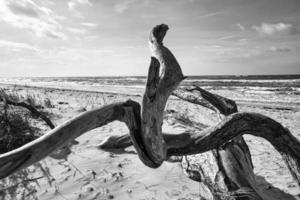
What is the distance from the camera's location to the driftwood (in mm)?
1124

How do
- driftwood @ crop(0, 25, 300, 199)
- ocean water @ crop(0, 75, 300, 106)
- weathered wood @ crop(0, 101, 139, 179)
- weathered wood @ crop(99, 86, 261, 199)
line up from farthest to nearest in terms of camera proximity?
ocean water @ crop(0, 75, 300, 106) → weathered wood @ crop(99, 86, 261, 199) → driftwood @ crop(0, 25, 300, 199) → weathered wood @ crop(0, 101, 139, 179)

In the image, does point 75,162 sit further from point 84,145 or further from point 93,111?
point 93,111

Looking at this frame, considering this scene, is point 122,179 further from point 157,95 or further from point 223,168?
point 157,95

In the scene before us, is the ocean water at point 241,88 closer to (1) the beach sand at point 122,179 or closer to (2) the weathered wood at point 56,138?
(1) the beach sand at point 122,179

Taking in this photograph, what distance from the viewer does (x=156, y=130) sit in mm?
1579

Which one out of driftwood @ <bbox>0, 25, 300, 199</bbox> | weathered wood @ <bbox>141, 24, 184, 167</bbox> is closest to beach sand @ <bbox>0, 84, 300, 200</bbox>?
driftwood @ <bbox>0, 25, 300, 199</bbox>

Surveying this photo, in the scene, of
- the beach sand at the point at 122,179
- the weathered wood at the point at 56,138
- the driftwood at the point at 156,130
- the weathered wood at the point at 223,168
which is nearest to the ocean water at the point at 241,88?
the beach sand at the point at 122,179

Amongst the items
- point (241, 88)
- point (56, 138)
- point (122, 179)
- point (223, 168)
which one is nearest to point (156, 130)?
point (56, 138)

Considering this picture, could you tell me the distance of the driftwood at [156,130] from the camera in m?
1.12

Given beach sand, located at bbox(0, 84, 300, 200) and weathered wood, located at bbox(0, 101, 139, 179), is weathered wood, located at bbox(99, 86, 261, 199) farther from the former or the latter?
weathered wood, located at bbox(0, 101, 139, 179)

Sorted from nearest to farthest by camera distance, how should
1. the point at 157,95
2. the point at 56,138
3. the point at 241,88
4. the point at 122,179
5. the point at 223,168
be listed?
1. the point at 56,138
2. the point at 157,95
3. the point at 223,168
4. the point at 122,179
5. the point at 241,88

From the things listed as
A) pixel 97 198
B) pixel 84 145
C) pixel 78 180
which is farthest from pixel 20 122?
pixel 97 198

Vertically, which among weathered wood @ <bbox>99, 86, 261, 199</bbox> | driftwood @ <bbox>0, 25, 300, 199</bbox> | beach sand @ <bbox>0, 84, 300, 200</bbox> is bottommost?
beach sand @ <bbox>0, 84, 300, 200</bbox>

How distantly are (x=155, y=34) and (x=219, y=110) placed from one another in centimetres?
177
